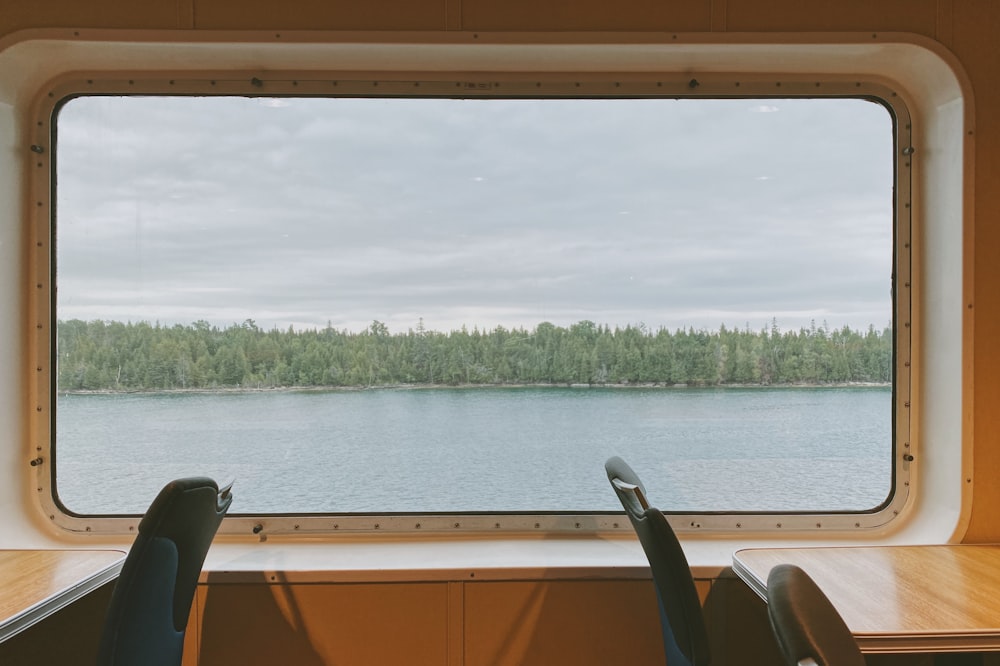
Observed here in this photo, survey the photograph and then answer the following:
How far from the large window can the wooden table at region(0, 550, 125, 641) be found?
411 mm

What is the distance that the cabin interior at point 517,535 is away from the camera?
1931 mm

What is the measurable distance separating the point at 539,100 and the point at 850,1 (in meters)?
1.05

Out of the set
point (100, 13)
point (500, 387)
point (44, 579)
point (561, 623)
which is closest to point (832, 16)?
point (500, 387)

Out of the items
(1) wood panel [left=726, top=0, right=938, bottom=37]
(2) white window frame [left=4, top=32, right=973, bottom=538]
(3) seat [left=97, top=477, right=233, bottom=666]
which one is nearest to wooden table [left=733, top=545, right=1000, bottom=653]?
(2) white window frame [left=4, top=32, right=973, bottom=538]

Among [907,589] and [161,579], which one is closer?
[161,579]

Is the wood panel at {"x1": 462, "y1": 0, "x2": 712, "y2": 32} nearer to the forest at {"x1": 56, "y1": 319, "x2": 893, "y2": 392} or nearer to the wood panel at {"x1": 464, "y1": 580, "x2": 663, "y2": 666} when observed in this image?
the forest at {"x1": 56, "y1": 319, "x2": 893, "y2": 392}

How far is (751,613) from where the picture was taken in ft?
6.40

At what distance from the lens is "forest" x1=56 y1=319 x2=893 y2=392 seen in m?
2.31

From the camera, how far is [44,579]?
65.1 inches

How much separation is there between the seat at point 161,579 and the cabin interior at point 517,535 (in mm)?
460

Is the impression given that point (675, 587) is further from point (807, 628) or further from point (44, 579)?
point (44, 579)

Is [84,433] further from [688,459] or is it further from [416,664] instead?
[688,459]

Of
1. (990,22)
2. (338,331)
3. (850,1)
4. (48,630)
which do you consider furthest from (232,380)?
(990,22)

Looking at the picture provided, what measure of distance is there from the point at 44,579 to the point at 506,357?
1.51 m
